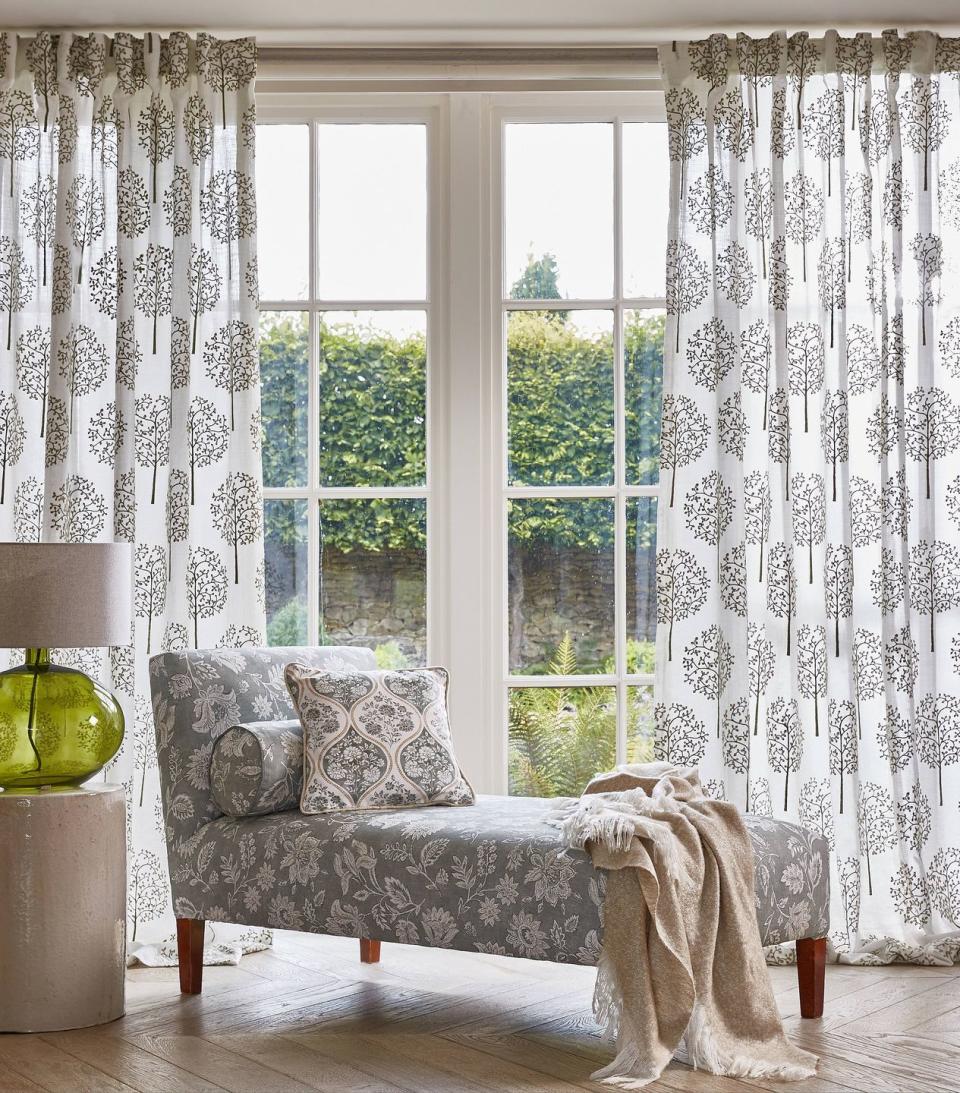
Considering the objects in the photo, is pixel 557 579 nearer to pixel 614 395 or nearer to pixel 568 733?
pixel 568 733

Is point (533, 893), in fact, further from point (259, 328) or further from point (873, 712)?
point (259, 328)

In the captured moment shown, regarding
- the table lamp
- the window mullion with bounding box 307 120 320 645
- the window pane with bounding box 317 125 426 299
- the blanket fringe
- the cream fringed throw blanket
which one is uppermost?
the window pane with bounding box 317 125 426 299

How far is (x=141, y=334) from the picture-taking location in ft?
12.4

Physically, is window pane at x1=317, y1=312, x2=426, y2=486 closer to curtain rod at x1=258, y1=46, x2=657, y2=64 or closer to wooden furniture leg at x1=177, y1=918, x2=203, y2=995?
curtain rod at x1=258, y1=46, x2=657, y2=64

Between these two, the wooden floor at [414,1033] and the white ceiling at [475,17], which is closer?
the wooden floor at [414,1033]

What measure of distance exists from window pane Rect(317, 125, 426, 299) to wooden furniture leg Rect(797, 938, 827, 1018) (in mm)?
2229

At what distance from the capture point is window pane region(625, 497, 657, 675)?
4000mm

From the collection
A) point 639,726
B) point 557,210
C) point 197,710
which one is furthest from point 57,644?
point 557,210

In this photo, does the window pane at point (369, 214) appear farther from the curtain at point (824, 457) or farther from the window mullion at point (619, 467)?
the curtain at point (824, 457)

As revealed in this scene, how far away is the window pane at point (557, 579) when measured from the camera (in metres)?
4.04

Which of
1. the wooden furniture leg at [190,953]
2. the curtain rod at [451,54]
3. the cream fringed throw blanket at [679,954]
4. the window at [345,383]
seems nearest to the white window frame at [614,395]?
the curtain rod at [451,54]

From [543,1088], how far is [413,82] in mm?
2888

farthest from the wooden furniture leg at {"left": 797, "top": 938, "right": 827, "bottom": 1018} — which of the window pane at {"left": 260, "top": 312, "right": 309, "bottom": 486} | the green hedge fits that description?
the window pane at {"left": 260, "top": 312, "right": 309, "bottom": 486}

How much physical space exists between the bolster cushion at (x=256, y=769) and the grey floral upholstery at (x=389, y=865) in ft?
0.16
